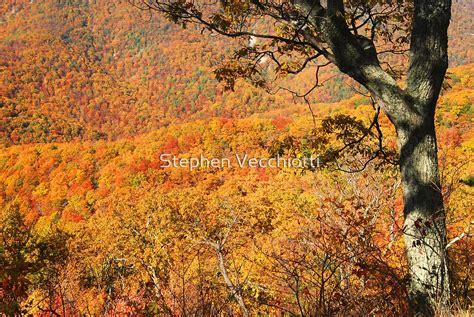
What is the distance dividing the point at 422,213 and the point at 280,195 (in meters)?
24.6

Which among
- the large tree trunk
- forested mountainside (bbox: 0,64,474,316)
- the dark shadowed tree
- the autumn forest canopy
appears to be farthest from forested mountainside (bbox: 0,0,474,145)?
the large tree trunk

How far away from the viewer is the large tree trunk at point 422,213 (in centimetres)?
260

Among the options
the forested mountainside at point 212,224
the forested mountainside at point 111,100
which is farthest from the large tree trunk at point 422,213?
the forested mountainside at point 111,100

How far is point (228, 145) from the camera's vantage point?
71250 mm

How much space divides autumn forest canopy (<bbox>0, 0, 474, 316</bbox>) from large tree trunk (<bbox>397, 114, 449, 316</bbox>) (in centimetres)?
1

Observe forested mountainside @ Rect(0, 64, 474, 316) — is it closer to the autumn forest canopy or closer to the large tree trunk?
the autumn forest canopy

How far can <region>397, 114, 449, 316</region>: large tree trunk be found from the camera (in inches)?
102

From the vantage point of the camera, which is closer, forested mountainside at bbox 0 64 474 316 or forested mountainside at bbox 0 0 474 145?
forested mountainside at bbox 0 64 474 316

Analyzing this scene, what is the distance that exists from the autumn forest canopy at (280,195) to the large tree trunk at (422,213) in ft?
0.03

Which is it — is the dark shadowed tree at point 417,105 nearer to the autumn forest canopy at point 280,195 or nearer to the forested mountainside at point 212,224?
the autumn forest canopy at point 280,195

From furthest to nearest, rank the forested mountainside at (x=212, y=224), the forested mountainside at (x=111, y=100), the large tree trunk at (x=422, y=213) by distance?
the forested mountainside at (x=111, y=100), the forested mountainside at (x=212, y=224), the large tree trunk at (x=422, y=213)

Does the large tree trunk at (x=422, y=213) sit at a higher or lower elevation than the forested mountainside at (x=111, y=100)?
lower

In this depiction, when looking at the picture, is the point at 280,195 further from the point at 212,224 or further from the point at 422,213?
the point at 422,213

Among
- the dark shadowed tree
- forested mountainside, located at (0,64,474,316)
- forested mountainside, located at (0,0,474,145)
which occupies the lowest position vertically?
forested mountainside, located at (0,64,474,316)
